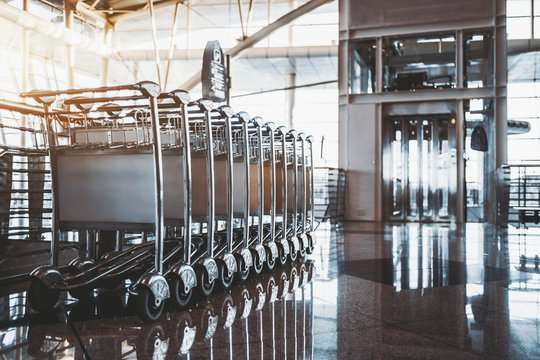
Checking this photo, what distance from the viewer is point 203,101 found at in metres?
2.57

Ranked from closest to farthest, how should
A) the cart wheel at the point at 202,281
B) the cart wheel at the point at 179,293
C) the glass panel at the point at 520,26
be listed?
the cart wheel at the point at 179,293 → the cart wheel at the point at 202,281 → the glass panel at the point at 520,26

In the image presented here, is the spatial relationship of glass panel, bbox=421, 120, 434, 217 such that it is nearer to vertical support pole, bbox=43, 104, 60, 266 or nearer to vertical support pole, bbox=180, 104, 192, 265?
vertical support pole, bbox=180, 104, 192, 265

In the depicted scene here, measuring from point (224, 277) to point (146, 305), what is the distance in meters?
0.86

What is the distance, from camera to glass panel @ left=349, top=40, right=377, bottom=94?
1194 centimetres

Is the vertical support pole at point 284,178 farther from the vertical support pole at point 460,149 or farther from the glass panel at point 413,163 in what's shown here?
the glass panel at point 413,163

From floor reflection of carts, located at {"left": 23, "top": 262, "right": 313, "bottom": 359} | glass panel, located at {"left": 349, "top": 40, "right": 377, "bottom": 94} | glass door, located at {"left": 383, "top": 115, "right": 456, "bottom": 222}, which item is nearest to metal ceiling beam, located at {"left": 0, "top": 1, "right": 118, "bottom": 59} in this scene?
glass panel, located at {"left": 349, "top": 40, "right": 377, "bottom": 94}

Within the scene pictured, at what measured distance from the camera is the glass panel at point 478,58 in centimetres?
1134

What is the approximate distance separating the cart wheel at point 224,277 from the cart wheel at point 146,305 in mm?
725

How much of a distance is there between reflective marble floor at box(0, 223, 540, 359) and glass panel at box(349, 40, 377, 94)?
28.4 feet

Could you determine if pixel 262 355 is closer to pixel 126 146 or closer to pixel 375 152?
pixel 126 146

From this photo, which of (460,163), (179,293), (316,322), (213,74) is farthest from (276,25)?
(316,322)

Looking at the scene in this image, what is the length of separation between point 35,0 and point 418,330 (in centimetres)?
1833

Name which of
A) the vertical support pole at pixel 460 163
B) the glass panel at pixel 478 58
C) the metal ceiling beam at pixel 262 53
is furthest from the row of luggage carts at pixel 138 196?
the metal ceiling beam at pixel 262 53

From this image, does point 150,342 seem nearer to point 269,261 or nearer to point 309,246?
point 269,261
